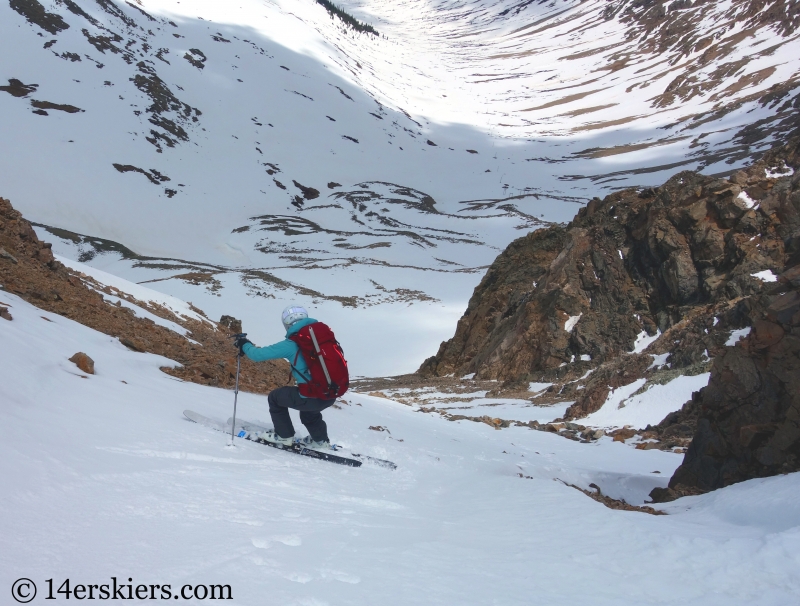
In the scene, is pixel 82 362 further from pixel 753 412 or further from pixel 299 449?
pixel 753 412

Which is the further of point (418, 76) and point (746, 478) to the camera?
point (418, 76)

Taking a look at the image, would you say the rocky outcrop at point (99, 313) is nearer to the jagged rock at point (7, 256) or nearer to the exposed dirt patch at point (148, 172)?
the jagged rock at point (7, 256)

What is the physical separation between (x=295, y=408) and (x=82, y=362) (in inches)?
86.5

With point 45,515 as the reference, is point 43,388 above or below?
above

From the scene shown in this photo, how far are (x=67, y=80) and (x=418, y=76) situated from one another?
95.9 m

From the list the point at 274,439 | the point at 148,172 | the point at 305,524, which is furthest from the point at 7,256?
the point at 148,172

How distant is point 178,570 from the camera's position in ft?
7.09

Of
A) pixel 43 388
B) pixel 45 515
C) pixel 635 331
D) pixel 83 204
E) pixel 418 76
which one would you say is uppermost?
pixel 418 76

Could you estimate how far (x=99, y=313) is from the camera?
8.17 m

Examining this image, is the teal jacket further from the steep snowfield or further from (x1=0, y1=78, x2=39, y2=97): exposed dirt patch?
(x1=0, y1=78, x2=39, y2=97): exposed dirt patch

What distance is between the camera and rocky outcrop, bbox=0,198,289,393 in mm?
7461

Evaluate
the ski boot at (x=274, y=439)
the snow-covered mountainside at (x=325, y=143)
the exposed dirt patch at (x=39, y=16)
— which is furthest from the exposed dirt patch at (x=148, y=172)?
the ski boot at (x=274, y=439)

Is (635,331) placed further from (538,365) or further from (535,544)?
(535,544)

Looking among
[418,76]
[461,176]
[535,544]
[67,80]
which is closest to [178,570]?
[535,544]
